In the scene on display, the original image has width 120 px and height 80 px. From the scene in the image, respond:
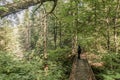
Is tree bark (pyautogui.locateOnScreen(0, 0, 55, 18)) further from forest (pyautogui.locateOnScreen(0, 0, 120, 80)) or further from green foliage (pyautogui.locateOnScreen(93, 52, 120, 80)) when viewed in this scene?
green foliage (pyautogui.locateOnScreen(93, 52, 120, 80))

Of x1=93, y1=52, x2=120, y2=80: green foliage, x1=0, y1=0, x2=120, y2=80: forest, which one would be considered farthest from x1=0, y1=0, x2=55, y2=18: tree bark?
x1=93, y1=52, x2=120, y2=80: green foliage

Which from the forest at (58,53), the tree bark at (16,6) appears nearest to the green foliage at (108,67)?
the forest at (58,53)

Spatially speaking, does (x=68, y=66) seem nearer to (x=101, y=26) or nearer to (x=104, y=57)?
(x=104, y=57)

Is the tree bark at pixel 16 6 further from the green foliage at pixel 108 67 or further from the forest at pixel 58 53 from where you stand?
the green foliage at pixel 108 67

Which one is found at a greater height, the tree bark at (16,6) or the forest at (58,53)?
the tree bark at (16,6)

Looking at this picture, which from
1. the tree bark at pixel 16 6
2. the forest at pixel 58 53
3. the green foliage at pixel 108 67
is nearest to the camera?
the forest at pixel 58 53

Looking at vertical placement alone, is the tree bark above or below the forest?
above

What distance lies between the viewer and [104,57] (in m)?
10.2

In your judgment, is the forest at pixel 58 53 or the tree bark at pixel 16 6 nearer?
the forest at pixel 58 53

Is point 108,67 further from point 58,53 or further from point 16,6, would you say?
point 16,6

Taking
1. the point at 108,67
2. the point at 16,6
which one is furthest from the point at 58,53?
the point at 16,6

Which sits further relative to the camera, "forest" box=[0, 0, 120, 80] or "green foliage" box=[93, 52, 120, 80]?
"green foliage" box=[93, 52, 120, 80]

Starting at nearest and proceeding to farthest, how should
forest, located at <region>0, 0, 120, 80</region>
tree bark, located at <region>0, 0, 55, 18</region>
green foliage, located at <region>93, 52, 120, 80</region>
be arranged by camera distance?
forest, located at <region>0, 0, 120, 80</region>, tree bark, located at <region>0, 0, 55, 18</region>, green foliage, located at <region>93, 52, 120, 80</region>

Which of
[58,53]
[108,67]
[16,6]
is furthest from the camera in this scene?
[58,53]
